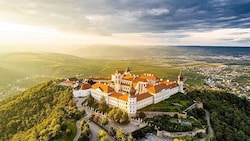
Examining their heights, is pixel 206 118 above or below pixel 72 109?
below

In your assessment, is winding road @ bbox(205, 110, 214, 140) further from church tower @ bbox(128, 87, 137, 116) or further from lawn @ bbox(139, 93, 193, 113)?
church tower @ bbox(128, 87, 137, 116)

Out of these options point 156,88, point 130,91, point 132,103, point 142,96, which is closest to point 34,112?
point 132,103

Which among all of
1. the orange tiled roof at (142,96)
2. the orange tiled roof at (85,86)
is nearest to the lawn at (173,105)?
the orange tiled roof at (142,96)

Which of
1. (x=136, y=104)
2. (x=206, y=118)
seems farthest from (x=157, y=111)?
(x=206, y=118)

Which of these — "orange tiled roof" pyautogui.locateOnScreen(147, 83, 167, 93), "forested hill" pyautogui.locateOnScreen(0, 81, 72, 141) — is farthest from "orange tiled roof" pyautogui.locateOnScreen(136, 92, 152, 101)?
"forested hill" pyautogui.locateOnScreen(0, 81, 72, 141)

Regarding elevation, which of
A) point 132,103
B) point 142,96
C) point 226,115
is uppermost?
point 142,96

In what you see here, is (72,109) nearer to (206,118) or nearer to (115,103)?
(115,103)

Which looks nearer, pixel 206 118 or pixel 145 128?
pixel 145 128

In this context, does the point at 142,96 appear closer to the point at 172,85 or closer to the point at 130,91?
the point at 130,91
